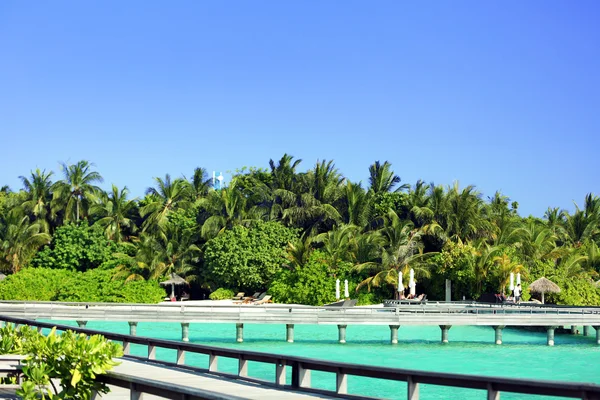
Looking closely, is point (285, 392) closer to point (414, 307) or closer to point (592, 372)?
point (592, 372)

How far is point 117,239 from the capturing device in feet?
227

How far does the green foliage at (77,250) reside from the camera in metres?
65.4

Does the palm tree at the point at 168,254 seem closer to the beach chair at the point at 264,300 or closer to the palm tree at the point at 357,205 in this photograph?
the beach chair at the point at 264,300

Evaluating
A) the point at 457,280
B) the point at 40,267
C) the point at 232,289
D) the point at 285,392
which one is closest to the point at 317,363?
the point at 285,392

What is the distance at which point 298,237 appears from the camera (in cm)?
6519

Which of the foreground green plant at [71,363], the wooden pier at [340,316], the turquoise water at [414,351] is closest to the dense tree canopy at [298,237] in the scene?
the turquoise water at [414,351]

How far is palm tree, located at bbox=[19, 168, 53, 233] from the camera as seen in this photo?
6988 cm

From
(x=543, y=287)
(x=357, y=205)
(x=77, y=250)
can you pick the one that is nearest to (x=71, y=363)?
(x=543, y=287)

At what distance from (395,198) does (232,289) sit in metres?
14.4

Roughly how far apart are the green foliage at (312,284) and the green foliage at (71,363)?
45781 mm

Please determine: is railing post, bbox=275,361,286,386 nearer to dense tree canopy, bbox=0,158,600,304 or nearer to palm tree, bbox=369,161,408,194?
dense tree canopy, bbox=0,158,600,304

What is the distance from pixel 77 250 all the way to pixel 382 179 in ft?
81.0

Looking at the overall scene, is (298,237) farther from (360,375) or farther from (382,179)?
(360,375)

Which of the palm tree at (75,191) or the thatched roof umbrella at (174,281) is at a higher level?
the palm tree at (75,191)
